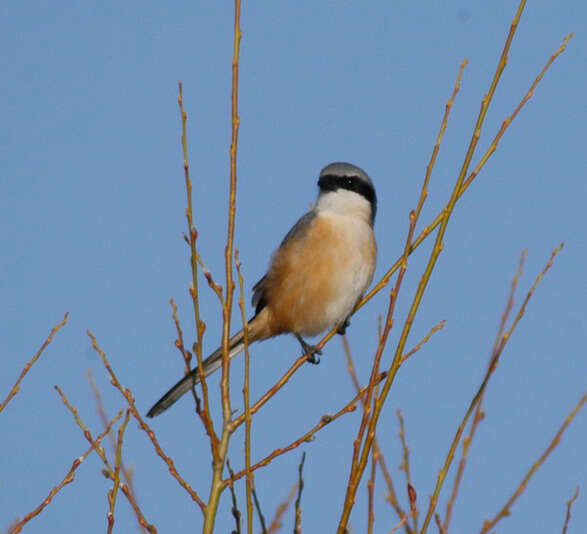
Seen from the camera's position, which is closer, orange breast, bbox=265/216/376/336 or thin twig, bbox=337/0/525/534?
thin twig, bbox=337/0/525/534

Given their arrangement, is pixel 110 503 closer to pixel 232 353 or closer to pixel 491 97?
pixel 491 97

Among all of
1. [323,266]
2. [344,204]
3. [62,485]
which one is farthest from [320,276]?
[62,485]

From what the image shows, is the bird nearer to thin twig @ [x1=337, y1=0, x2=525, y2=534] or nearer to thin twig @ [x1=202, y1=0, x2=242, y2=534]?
thin twig @ [x1=202, y1=0, x2=242, y2=534]

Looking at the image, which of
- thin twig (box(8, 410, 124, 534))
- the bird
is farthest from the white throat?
thin twig (box(8, 410, 124, 534))

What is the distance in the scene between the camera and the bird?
14.1ft

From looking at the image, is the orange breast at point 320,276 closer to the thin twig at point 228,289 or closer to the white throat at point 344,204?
the white throat at point 344,204

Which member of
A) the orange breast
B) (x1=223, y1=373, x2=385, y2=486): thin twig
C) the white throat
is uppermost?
the white throat

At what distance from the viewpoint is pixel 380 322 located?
2.06 m

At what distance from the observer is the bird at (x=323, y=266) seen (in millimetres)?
4309

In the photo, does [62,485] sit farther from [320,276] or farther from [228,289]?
[320,276]

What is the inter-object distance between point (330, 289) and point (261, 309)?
0.51 metres

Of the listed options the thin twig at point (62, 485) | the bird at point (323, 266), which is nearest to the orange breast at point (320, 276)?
the bird at point (323, 266)

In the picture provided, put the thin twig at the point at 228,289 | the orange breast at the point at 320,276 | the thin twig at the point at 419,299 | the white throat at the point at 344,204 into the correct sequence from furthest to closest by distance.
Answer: the white throat at the point at 344,204, the orange breast at the point at 320,276, the thin twig at the point at 228,289, the thin twig at the point at 419,299

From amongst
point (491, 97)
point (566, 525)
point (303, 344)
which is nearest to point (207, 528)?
point (566, 525)
